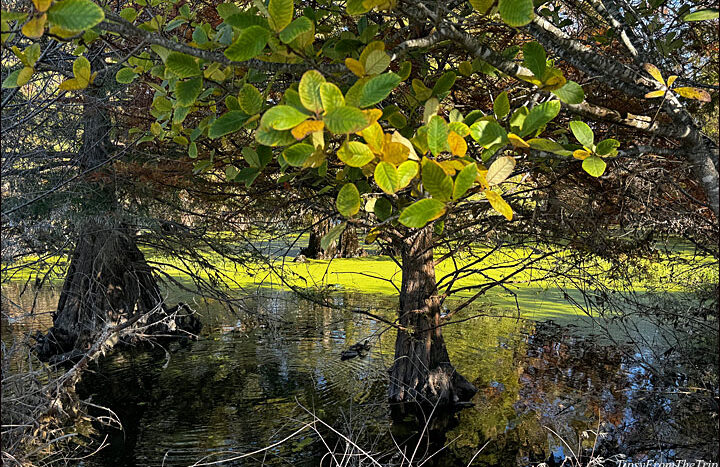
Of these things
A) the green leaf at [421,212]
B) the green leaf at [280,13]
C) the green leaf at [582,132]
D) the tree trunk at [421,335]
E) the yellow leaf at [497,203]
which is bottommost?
the tree trunk at [421,335]

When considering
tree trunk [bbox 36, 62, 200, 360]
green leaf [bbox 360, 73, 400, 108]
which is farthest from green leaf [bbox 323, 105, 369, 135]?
tree trunk [bbox 36, 62, 200, 360]

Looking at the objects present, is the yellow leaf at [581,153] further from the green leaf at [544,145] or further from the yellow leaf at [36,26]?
the yellow leaf at [36,26]

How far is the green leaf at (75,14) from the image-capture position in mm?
1198

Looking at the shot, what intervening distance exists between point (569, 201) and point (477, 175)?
283 centimetres

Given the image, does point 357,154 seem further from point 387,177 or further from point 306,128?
point 306,128

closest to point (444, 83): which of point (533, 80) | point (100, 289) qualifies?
point (533, 80)

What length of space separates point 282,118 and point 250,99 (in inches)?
17.7

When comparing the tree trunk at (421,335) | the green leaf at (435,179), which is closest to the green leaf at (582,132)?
the green leaf at (435,179)

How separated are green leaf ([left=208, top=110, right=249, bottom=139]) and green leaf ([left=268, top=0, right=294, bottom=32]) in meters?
0.33

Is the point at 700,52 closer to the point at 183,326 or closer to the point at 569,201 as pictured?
the point at 569,201

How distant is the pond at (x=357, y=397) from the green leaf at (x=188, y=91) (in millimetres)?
2365

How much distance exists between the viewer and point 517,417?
567 centimetres

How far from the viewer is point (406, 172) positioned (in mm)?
1488

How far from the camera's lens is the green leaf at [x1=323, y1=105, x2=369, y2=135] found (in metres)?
1.33
